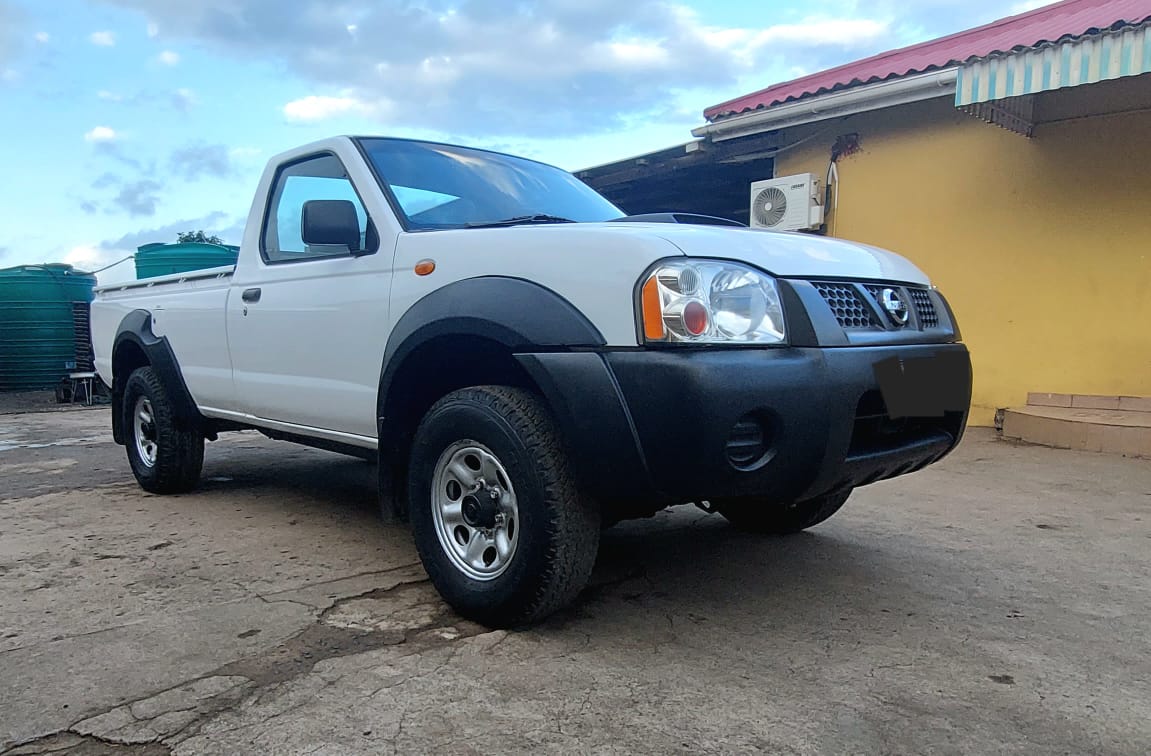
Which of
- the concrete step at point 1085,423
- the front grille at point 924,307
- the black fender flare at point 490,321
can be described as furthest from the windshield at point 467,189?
the concrete step at point 1085,423

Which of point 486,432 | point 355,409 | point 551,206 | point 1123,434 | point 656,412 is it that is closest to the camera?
point 656,412

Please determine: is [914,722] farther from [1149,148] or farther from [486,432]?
[1149,148]

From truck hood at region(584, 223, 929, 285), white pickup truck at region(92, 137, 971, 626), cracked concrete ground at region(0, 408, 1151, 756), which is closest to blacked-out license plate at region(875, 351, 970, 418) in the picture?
white pickup truck at region(92, 137, 971, 626)

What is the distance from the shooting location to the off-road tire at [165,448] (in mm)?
4809

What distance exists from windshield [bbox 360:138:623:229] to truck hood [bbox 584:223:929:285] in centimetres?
86

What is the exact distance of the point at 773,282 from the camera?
2.48 m

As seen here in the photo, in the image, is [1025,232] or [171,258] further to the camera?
[171,258]

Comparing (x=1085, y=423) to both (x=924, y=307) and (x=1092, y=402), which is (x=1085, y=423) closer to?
(x=1092, y=402)

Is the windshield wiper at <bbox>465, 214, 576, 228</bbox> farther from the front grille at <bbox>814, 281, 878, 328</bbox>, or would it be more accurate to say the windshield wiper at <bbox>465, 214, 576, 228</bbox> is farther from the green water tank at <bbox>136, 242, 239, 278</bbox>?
the green water tank at <bbox>136, 242, 239, 278</bbox>

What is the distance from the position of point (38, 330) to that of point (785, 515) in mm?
12359

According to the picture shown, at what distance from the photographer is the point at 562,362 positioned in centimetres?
247

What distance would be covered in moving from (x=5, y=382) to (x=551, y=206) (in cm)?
1197

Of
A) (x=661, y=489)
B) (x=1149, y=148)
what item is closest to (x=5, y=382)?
(x=661, y=489)

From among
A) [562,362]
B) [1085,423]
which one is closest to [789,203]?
[1085,423]
